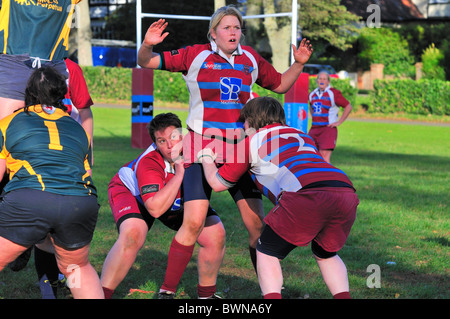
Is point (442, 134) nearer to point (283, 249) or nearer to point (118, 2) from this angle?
point (283, 249)

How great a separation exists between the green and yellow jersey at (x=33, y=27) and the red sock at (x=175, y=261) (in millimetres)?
1891

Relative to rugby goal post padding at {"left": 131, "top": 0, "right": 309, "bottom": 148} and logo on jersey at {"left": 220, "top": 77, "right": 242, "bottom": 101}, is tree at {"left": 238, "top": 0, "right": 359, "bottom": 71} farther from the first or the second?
logo on jersey at {"left": 220, "top": 77, "right": 242, "bottom": 101}

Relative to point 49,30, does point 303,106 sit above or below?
below

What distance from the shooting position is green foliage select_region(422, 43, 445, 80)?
40031mm

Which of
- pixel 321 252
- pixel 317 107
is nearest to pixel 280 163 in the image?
pixel 321 252

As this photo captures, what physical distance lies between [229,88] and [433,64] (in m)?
39.3

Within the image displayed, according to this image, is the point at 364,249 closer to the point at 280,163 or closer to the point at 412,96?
the point at 280,163

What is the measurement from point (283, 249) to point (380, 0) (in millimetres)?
56164

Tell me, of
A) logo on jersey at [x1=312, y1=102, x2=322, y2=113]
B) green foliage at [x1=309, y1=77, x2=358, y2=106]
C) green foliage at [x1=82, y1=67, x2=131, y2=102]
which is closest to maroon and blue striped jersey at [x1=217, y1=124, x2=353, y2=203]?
logo on jersey at [x1=312, y1=102, x2=322, y2=113]

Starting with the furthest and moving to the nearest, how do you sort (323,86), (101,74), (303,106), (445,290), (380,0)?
1. (380,0)
2. (101,74)
3. (303,106)
4. (323,86)
5. (445,290)

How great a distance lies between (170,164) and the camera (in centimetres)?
536

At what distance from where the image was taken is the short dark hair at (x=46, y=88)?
14.0 ft

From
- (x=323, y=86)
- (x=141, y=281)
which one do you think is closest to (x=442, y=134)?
(x=323, y=86)

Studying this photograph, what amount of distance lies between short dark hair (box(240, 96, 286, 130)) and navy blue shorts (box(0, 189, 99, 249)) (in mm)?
1463
